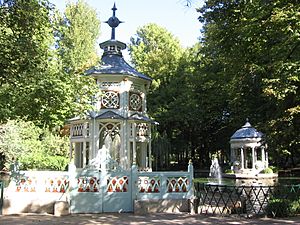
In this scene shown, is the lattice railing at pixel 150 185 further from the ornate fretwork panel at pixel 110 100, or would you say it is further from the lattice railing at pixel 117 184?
the ornate fretwork panel at pixel 110 100

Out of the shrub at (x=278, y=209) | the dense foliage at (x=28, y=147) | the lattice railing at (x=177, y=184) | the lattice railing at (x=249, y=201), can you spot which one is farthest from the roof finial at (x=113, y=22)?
the shrub at (x=278, y=209)

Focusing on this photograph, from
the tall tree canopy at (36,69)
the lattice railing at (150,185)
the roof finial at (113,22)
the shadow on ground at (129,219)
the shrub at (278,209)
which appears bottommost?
the shadow on ground at (129,219)

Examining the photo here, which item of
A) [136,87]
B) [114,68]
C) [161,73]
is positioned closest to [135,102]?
[136,87]

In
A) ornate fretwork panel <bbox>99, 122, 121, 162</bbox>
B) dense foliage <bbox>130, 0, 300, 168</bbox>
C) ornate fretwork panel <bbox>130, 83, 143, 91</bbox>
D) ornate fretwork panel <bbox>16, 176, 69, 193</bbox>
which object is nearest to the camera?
ornate fretwork panel <bbox>16, 176, 69, 193</bbox>

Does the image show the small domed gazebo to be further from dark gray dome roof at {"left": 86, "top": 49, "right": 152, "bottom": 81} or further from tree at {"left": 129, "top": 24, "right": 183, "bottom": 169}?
dark gray dome roof at {"left": 86, "top": 49, "right": 152, "bottom": 81}

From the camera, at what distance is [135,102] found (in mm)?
15555

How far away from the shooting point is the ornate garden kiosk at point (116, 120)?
1467 centimetres

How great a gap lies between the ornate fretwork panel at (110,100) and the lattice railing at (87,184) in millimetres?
6090

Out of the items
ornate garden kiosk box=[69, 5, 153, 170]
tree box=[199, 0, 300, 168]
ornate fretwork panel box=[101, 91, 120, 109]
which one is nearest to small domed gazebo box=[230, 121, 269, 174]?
ornate garden kiosk box=[69, 5, 153, 170]

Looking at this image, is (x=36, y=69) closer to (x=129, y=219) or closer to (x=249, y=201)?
(x=129, y=219)

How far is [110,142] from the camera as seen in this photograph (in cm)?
1530

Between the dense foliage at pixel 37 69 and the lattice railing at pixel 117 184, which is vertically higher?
the dense foliage at pixel 37 69

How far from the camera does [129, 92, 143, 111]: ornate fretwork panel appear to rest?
50.4ft

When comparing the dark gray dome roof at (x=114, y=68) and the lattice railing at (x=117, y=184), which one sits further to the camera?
the dark gray dome roof at (x=114, y=68)
